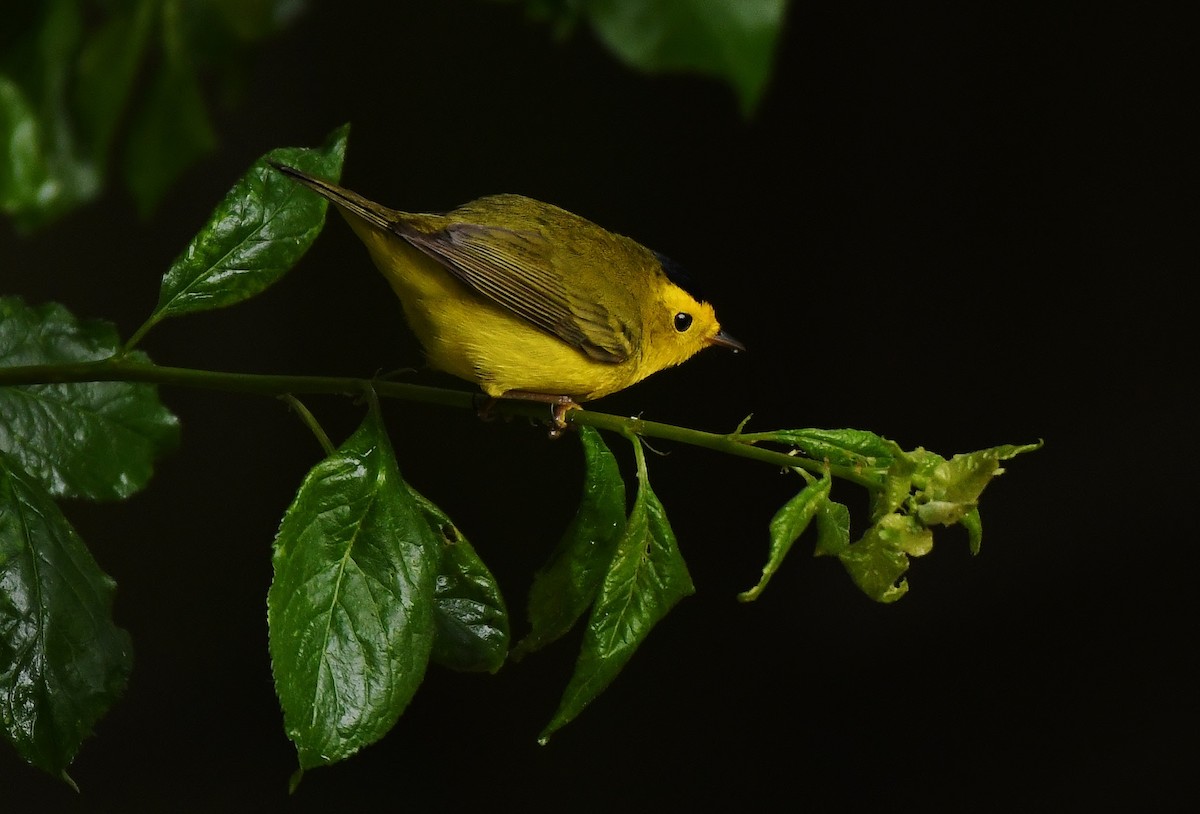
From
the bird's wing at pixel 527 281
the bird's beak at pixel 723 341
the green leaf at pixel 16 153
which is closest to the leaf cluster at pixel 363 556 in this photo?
the green leaf at pixel 16 153

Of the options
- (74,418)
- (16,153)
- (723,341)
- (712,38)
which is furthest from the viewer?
(723,341)

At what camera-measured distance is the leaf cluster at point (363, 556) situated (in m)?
0.68

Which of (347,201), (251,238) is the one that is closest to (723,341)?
(347,201)

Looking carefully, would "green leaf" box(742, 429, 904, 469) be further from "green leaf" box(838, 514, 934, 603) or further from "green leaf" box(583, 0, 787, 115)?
"green leaf" box(583, 0, 787, 115)

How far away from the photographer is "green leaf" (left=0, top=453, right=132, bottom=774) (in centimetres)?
71

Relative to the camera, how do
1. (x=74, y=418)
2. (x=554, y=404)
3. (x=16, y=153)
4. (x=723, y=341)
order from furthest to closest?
(x=723, y=341) < (x=554, y=404) < (x=74, y=418) < (x=16, y=153)

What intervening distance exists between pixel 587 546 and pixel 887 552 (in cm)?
19

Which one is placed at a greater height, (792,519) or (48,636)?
(792,519)

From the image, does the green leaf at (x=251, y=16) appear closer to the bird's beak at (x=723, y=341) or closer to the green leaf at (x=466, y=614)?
the green leaf at (x=466, y=614)

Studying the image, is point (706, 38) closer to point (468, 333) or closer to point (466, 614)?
point (466, 614)

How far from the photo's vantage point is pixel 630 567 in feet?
2.38

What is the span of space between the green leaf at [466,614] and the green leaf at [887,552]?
231 millimetres

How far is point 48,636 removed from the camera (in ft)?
2.40

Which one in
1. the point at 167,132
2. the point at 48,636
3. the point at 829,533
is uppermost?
the point at 167,132
